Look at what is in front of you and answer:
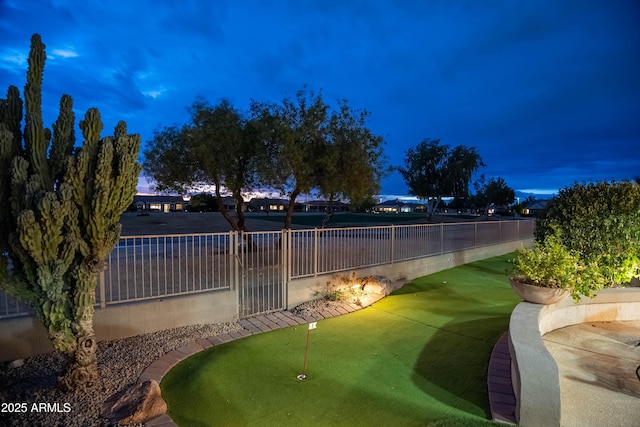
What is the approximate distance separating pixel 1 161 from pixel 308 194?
373 inches

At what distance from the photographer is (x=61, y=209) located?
323cm

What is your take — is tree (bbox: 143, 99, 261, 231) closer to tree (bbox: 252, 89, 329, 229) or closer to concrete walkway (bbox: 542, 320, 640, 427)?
tree (bbox: 252, 89, 329, 229)

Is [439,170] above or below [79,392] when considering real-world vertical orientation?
above

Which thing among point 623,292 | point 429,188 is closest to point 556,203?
point 623,292

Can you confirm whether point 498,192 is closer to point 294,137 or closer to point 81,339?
point 294,137

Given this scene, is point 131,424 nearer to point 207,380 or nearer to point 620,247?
point 207,380

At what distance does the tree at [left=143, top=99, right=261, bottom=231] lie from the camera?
10719 millimetres

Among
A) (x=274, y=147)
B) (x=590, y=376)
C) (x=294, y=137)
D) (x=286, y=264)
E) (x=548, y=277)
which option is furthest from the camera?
(x=274, y=147)

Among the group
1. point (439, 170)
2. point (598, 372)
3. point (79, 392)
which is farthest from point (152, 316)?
point (439, 170)

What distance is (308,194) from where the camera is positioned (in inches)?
488

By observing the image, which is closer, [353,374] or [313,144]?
[353,374]

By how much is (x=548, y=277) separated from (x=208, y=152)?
925 cm

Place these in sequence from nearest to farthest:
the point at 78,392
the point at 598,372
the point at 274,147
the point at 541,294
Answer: the point at 78,392
the point at 598,372
the point at 541,294
the point at 274,147

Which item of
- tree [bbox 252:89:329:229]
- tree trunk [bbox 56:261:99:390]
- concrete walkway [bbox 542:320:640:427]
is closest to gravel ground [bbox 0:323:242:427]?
tree trunk [bbox 56:261:99:390]
